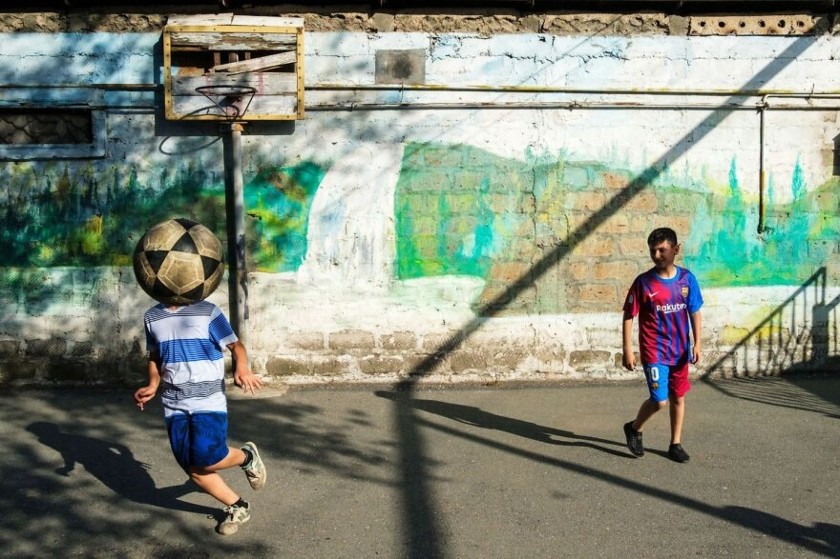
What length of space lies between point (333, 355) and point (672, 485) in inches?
140

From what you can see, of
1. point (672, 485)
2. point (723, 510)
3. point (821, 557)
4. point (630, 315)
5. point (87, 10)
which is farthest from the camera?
point (87, 10)

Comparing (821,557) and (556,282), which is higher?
(556,282)

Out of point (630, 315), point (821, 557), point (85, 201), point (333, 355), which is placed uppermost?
point (85, 201)

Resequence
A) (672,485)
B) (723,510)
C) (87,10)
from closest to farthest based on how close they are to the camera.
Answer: (723,510), (672,485), (87,10)

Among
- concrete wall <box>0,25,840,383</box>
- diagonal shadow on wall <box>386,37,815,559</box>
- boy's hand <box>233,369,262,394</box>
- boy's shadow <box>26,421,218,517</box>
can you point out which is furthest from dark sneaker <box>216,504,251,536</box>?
concrete wall <box>0,25,840,383</box>

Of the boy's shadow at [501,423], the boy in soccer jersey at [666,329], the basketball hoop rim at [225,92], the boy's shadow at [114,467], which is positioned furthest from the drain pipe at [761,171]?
the boy's shadow at [114,467]

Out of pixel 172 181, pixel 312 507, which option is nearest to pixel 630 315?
pixel 312 507

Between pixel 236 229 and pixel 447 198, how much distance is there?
1.97 meters

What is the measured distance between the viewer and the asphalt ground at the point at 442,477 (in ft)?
14.8

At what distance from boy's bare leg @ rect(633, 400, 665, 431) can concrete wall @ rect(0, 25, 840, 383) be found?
83.8 inches

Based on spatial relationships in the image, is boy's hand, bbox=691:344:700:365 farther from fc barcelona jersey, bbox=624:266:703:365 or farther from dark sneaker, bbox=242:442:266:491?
dark sneaker, bbox=242:442:266:491

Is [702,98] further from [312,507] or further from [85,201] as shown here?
[85,201]

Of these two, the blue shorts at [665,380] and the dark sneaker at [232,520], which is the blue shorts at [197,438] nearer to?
the dark sneaker at [232,520]

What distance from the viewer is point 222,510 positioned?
496cm
